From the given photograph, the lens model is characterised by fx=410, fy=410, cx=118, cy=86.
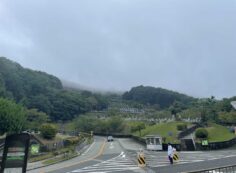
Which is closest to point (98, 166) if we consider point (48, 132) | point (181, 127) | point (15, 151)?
point (15, 151)

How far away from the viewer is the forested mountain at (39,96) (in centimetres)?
15362

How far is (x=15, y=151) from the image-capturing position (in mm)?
12539

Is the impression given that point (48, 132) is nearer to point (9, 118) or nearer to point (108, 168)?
point (9, 118)

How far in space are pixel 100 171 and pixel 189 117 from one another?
68282mm

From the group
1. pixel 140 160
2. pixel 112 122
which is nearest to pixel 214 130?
pixel 140 160

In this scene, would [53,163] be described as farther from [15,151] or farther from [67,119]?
[67,119]

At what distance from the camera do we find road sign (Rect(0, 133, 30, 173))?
1245cm

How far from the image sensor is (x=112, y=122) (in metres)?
116

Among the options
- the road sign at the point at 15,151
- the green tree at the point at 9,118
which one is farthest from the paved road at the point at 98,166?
the green tree at the point at 9,118

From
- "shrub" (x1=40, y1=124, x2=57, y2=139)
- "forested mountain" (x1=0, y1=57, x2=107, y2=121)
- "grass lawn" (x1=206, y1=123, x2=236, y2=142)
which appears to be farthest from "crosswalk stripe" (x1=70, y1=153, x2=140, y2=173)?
"forested mountain" (x1=0, y1=57, x2=107, y2=121)

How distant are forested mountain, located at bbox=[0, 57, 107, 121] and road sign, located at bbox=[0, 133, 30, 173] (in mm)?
131802

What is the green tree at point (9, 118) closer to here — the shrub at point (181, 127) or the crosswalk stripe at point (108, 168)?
the shrub at point (181, 127)

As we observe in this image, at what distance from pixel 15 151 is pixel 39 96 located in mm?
146705

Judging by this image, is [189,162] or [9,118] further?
[9,118]
